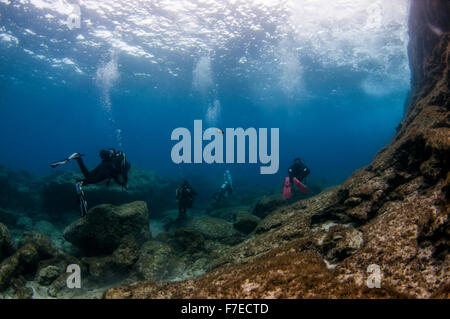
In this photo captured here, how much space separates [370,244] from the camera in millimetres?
3443

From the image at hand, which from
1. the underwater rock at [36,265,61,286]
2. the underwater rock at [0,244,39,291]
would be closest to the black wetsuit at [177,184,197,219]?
the underwater rock at [36,265,61,286]

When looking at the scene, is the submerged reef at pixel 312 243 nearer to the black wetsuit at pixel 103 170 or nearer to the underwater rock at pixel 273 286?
the underwater rock at pixel 273 286

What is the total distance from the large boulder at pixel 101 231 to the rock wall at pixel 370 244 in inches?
170

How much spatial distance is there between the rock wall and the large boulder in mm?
4308

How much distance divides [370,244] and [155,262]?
6406mm

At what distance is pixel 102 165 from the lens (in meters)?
8.95

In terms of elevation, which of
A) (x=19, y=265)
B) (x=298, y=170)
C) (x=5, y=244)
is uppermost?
(x=298, y=170)

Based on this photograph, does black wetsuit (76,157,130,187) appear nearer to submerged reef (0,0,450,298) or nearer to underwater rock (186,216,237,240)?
submerged reef (0,0,450,298)

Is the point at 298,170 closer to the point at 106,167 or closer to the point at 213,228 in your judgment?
the point at 213,228

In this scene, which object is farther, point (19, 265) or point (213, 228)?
point (213, 228)

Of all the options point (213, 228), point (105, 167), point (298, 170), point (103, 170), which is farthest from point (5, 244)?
point (298, 170)

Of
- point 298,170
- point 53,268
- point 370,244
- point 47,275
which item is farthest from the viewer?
point 298,170

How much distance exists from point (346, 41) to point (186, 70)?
19.6 metres

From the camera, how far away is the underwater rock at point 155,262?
7157mm
